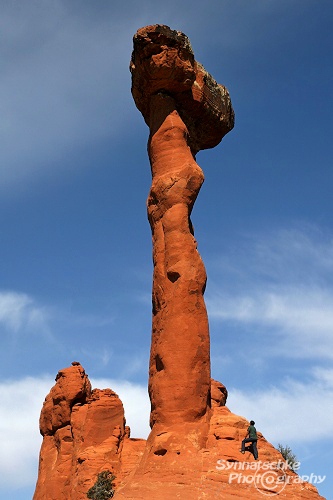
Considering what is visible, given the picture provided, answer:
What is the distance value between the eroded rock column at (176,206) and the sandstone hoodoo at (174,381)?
34 mm

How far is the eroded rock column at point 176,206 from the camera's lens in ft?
58.1

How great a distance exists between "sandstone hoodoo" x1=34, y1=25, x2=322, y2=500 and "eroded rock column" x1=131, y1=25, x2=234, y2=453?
3 centimetres

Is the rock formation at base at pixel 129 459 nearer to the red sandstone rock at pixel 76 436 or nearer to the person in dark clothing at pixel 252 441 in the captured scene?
the red sandstone rock at pixel 76 436

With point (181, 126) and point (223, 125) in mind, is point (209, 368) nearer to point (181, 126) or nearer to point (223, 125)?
point (181, 126)

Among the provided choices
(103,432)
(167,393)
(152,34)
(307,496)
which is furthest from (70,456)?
(152,34)

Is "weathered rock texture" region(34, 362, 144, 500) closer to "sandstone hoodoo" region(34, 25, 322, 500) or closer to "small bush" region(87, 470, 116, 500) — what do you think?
"sandstone hoodoo" region(34, 25, 322, 500)

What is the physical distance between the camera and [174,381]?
58.1 ft

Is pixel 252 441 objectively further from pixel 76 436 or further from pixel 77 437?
pixel 76 436

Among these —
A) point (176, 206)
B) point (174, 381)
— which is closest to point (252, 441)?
point (174, 381)

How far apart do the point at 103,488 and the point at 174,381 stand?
27.6 feet

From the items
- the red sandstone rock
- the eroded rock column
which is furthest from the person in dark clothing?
the red sandstone rock

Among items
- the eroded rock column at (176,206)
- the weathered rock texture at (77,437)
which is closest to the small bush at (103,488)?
the weathered rock texture at (77,437)

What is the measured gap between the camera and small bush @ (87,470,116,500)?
76.0ft

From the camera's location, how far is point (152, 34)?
21.4 metres
